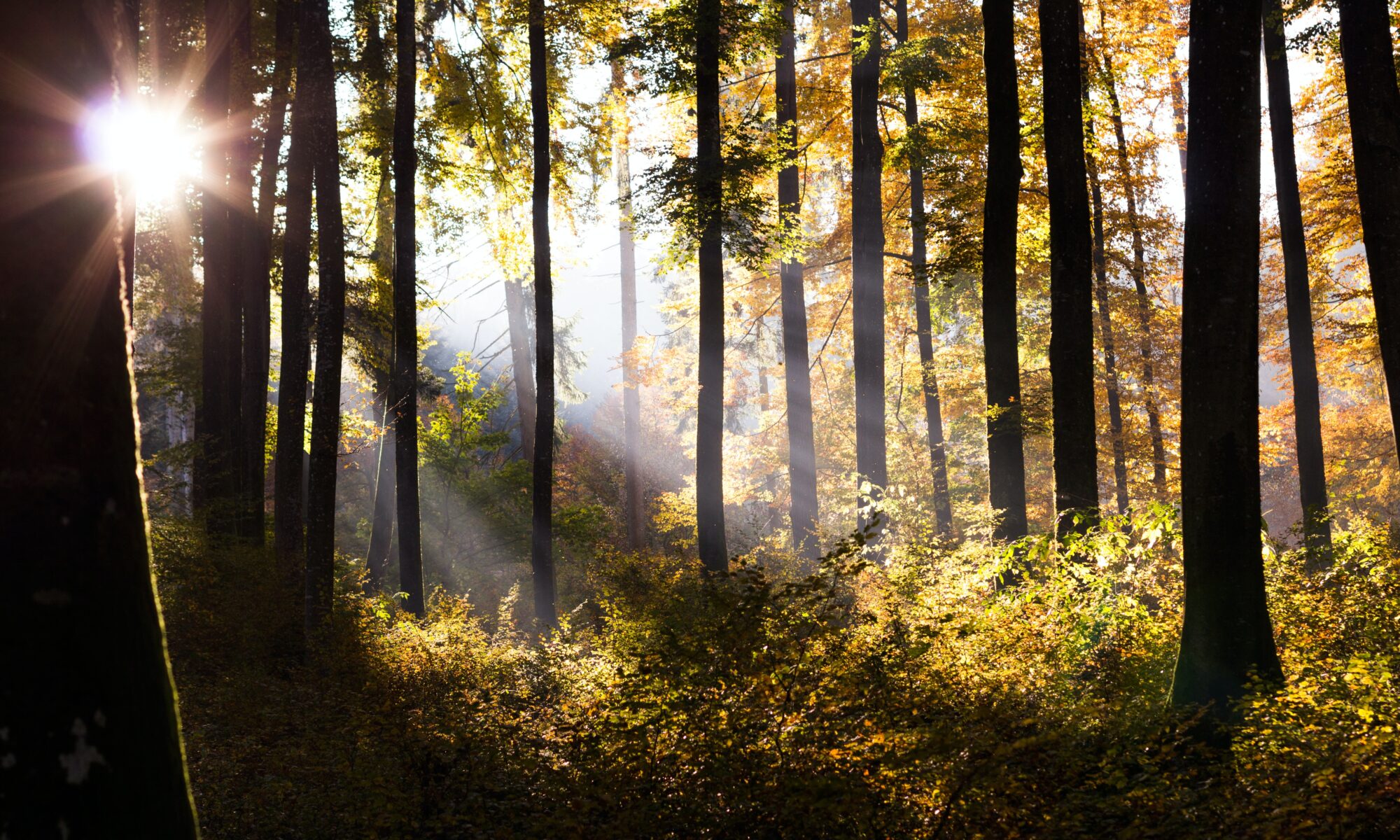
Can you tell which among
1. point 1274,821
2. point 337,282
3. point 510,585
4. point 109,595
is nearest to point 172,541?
point 337,282

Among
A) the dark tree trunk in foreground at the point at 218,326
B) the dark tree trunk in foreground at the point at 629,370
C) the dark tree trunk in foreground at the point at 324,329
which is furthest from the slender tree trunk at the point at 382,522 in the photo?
the dark tree trunk in foreground at the point at 324,329

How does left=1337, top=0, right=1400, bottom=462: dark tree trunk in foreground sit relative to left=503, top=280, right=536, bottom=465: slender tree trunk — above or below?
below

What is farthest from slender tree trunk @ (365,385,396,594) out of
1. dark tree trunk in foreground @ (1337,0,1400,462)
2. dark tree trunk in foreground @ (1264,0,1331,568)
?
dark tree trunk in foreground @ (1264,0,1331,568)

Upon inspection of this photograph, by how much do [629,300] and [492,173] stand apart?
1267 cm

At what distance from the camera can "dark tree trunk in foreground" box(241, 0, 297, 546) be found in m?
14.3

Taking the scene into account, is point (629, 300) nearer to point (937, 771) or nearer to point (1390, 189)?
point (1390, 189)

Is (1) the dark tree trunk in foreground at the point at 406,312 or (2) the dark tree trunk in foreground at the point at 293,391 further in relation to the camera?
(1) the dark tree trunk in foreground at the point at 406,312

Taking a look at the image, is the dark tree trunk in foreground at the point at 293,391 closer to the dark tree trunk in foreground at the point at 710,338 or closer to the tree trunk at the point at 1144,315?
the dark tree trunk in foreground at the point at 710,338

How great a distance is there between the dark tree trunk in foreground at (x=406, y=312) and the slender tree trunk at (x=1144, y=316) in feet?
47.2

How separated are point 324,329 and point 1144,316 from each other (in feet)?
56.7

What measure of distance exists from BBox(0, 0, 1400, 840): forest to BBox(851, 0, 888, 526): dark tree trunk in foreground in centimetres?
8

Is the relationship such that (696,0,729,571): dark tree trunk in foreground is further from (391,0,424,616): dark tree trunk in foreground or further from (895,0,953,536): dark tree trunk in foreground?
(895,0,953,536): dark tree trunk in foreground

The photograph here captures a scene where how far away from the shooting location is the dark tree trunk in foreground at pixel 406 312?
1337cm

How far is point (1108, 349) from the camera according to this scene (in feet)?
64.8
